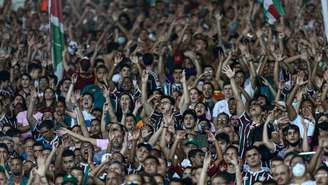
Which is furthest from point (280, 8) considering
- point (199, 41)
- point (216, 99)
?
point (216, 99)

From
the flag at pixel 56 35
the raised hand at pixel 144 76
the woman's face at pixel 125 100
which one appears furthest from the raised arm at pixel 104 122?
the flag at pixel 56 35

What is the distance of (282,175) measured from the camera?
10805 mm

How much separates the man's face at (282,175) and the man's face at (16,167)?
3382 millimetres

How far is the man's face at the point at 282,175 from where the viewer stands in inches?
424

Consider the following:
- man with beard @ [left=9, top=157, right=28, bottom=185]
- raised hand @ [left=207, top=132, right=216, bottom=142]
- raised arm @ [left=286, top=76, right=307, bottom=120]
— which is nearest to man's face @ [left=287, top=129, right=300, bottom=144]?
raised arm @ [left=286, top=76, right=307, bottom=120]

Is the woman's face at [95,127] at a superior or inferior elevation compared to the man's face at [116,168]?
superior

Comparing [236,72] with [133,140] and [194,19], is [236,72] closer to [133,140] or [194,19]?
[133,140]

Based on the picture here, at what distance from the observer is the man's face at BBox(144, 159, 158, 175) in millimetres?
11531

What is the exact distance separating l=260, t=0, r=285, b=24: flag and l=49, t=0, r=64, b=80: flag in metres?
3.21

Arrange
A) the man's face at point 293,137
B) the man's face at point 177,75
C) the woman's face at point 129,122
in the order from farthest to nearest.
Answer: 1. the man's face at point 177,75
2. the woman's face at point 129,122
3. the man's face at point 293,137

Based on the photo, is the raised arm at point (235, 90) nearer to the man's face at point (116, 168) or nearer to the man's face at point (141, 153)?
the man's face at point (141, 153)

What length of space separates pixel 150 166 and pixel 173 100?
1.98 meters

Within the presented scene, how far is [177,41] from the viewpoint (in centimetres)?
1611

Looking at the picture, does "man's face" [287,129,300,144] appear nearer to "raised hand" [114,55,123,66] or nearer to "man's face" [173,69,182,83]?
"man's face" [173,69,182,83]
